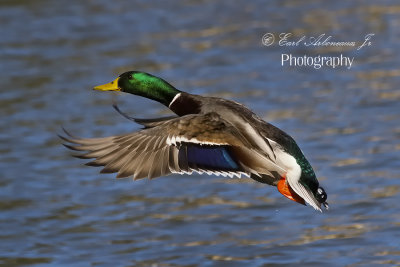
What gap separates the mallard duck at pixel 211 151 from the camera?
5391mm

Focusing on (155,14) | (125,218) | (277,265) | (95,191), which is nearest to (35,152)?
(95,191)

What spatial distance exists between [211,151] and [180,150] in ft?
0.63

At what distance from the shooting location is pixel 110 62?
1062 centimetres

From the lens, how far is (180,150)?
5.51m

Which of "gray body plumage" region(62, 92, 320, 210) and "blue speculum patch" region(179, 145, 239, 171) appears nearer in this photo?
"gray body plumage" region(62, 92, 320, 210)

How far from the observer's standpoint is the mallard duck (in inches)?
212

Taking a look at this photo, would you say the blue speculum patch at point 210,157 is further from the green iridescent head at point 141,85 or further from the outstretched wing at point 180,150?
the green iridescent head at point 141,85

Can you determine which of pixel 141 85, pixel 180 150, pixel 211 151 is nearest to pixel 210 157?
pixel 211 151

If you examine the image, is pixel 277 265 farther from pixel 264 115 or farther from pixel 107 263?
pixel 264 115

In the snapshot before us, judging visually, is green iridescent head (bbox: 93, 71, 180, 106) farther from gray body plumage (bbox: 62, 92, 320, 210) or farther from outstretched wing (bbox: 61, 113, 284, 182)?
outstretched wing (bbox: 61, 113, 284, 182)

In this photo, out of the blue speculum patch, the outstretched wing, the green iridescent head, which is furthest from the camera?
the green iridescent head

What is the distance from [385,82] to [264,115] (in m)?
1.42

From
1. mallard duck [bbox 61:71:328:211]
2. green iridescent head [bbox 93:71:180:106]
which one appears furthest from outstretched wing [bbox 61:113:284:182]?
green iridescent head [bbox 93:71:180:106]

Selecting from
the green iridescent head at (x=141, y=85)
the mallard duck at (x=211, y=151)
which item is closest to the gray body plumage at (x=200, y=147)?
the mallard duck at (x=211, y=151)
